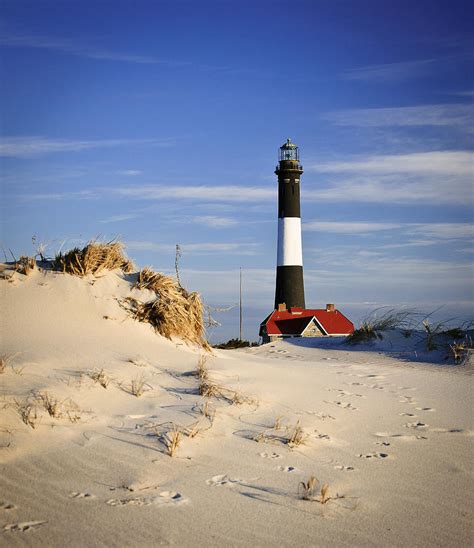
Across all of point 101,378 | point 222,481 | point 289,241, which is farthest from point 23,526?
point 289,241

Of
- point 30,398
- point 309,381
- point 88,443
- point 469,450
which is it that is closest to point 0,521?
point 88,443

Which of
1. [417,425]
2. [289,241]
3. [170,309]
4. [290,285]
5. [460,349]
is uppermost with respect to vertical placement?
[289,241]

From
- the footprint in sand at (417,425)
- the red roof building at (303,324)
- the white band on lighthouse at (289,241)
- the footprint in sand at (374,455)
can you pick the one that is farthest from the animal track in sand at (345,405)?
the white band on lighthouse at (289,241)

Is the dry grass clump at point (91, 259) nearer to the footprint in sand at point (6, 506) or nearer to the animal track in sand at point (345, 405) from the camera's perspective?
the animal track in sand at point (345, 405)

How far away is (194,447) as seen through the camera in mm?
3838

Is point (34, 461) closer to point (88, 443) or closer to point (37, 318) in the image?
point (88, 443)

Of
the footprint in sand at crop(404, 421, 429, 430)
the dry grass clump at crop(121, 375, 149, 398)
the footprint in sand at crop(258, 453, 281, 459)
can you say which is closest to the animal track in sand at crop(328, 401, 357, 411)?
the footprint in sand at crop(404, 421, 429, 430)

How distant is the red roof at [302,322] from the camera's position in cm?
2989

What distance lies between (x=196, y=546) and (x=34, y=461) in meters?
1.32

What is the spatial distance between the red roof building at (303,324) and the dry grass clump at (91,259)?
22.4 meters

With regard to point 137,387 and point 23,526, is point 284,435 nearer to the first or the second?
point 137,387

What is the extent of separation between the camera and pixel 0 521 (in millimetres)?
2816

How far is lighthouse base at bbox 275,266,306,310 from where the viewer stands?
1217 inches

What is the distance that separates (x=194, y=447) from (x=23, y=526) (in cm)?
130
